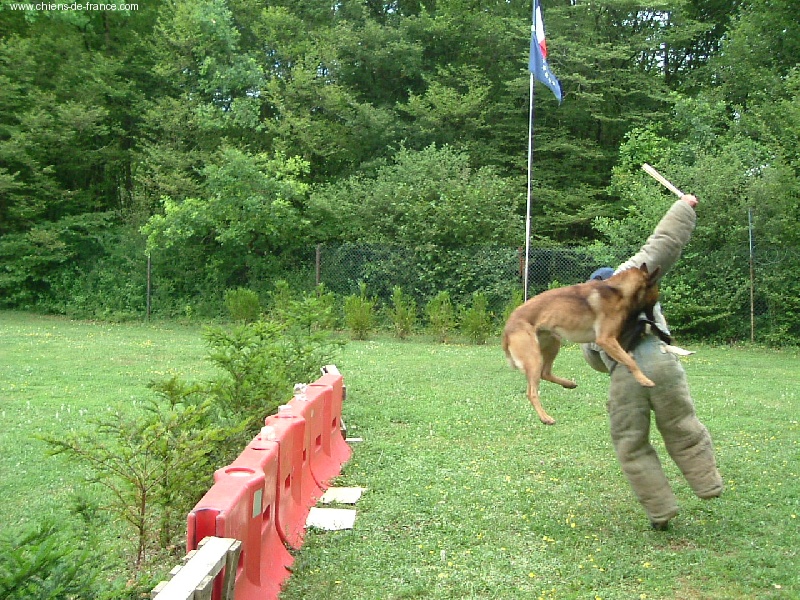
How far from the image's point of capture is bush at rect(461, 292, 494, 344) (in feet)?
62.2

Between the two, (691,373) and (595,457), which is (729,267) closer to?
(691,373)

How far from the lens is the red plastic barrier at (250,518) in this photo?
382cm

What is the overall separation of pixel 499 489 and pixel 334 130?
22568mm

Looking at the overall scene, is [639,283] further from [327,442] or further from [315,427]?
[327,442]

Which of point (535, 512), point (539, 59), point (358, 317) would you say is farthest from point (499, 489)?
point (539, 59)

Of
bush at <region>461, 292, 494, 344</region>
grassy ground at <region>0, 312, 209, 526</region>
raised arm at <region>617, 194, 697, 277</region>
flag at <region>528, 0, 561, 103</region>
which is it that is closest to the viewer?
raised arm at <region>617, 194, 697, 277</region>

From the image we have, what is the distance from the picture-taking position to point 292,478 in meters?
5.78

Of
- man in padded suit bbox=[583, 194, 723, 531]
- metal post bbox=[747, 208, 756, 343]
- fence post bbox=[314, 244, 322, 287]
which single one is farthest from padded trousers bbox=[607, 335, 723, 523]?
fence post bbox=[314, 244, 322, 287]

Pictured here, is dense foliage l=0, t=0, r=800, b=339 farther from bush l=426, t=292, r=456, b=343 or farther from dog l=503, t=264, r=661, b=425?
dog l=503, t=264, r=661, b=425

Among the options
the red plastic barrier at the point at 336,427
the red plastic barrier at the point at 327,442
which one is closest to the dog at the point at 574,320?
the red plastic barrier at the point at 327,442

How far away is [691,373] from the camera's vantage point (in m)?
14.4

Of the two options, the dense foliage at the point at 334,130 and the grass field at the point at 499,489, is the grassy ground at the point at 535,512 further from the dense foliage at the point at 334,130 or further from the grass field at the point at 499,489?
the dense foliage at the point at 334,130

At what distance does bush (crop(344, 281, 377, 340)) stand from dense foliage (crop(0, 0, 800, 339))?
255 centimetres

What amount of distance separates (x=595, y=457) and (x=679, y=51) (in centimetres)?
2785
